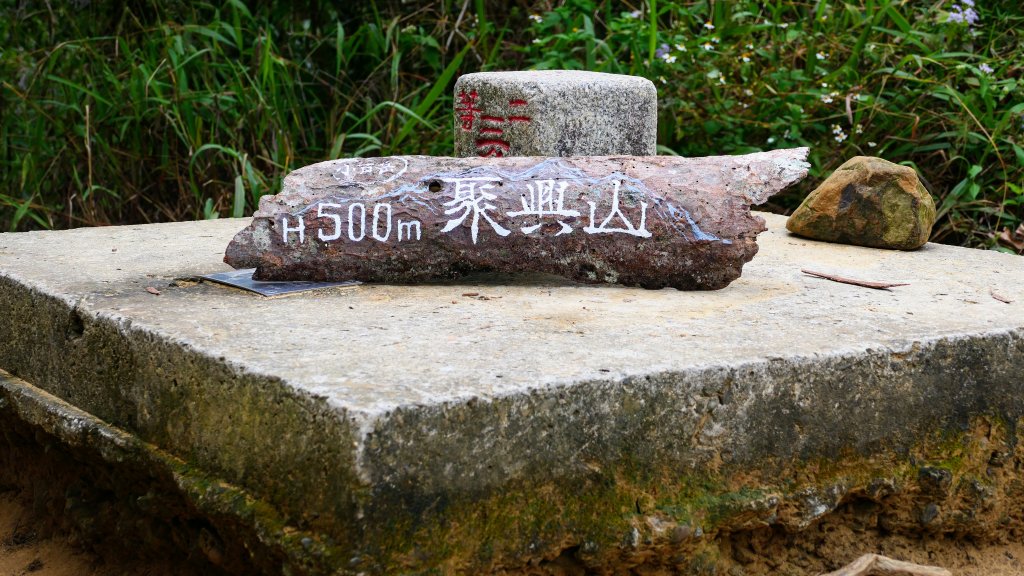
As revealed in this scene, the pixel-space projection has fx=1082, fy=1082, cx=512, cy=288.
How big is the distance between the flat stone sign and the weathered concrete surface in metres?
0.86

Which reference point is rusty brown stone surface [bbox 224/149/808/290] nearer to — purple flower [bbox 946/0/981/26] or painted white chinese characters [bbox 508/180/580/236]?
painted white chinese characters [bbox 508/180/580/236]

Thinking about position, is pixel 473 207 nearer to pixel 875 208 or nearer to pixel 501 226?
pixel 501 226

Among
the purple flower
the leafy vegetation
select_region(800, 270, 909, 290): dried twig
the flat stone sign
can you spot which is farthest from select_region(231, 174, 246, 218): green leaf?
the purple flower

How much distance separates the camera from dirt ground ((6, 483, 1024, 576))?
176cm

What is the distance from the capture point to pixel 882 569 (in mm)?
1696

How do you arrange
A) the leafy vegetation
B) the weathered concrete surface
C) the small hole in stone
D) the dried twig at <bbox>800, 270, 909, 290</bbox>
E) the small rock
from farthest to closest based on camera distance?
the leafy vegetation < the small rock < the dried twig at <bbox>800, 270, 909, 290</bbox> < the small hole in stone < the weathered concrete surface

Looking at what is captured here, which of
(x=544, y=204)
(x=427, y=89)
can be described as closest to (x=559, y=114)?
(x=544, y=204)

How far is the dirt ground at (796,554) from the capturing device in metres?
1.76

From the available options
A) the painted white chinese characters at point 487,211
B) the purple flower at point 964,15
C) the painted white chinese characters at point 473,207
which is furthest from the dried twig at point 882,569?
the purple flower at point 964,15

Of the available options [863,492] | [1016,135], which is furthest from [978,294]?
[1016,135]

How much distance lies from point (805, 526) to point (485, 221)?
83 cm

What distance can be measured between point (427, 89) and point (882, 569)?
311 centimetres

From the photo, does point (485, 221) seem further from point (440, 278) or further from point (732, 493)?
point (732, 493)

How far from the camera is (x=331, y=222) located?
6.91ft
